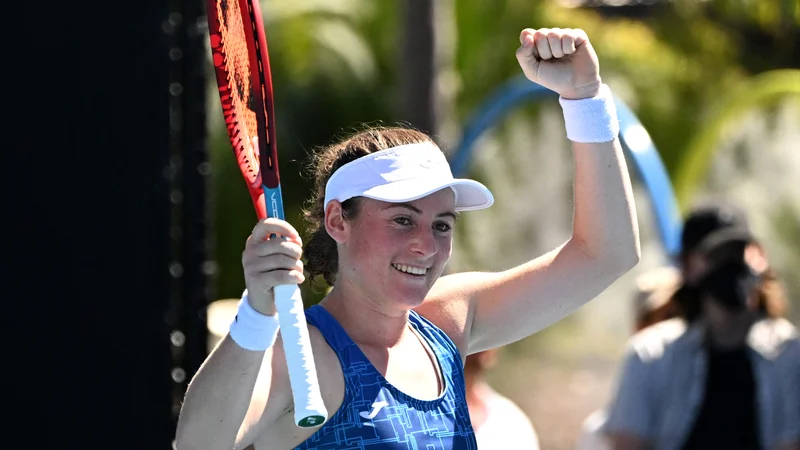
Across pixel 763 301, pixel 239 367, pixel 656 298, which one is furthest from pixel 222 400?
pixel 656 298

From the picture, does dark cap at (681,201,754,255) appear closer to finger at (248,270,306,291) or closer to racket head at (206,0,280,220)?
racket head at (206,0,280,220)

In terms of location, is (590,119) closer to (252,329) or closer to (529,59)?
(529,59)

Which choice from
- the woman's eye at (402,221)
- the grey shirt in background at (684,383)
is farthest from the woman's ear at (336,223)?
the grey shirt in background at (684,383)

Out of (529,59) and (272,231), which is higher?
(529,59)

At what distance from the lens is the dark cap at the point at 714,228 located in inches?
169

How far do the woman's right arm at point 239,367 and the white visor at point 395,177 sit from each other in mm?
347

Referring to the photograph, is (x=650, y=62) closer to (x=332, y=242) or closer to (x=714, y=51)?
(x=714, y=51)

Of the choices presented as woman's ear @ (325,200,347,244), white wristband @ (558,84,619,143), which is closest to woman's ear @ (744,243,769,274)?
white wristband @ (558,84,619,143)

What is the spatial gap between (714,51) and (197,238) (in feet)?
33.6

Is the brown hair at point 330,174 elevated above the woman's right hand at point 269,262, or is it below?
above

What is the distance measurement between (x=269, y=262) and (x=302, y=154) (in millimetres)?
9210

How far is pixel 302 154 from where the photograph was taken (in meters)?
11.3

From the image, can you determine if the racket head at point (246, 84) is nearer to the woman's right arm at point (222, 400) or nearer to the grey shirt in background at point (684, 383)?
the woman's right arm at point (222, 400)

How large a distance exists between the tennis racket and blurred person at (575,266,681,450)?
7.63ft
